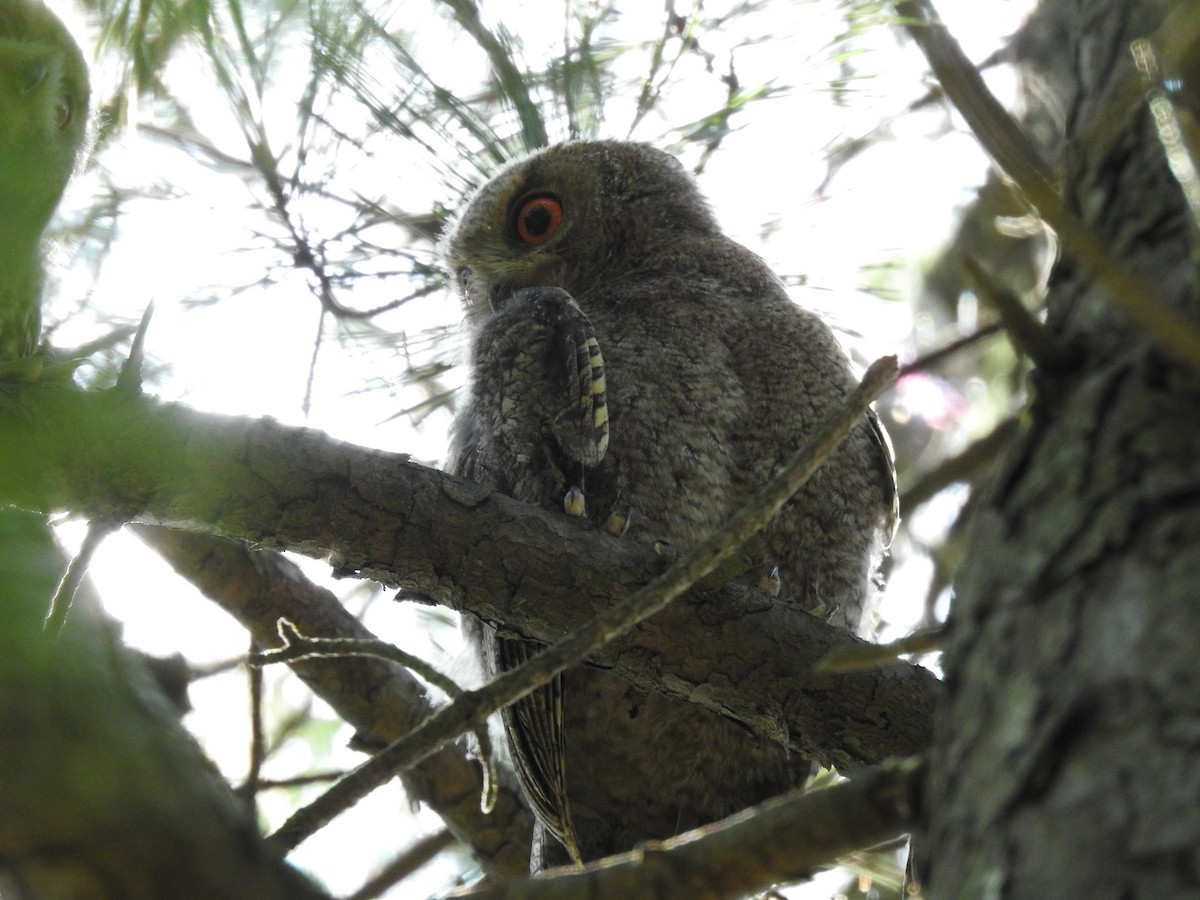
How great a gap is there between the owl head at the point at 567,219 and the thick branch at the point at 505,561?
1750mm

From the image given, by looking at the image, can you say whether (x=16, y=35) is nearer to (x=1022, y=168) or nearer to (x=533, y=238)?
(x=533, y=238)

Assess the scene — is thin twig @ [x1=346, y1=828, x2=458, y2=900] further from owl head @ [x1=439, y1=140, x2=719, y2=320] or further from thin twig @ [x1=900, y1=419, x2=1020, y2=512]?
thin twig @ [x1=900, y1=419, x2=1020, y2=512]

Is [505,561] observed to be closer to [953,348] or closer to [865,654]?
[865,654]

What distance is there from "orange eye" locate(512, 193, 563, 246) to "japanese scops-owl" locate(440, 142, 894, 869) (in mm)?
718

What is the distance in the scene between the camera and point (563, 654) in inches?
56.4

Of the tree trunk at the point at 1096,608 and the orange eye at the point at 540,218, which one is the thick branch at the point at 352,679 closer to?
the orange eye at the point at 540,218

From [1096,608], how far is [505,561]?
163cm

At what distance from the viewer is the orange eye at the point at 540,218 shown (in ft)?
13.9

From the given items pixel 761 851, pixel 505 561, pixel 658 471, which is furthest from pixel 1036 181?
pixel 658 471

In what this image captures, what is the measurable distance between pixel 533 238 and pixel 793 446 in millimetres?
1497

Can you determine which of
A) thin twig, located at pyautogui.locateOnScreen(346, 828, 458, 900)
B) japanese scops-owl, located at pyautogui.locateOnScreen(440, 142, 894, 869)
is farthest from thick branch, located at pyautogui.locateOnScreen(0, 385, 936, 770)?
thin twig, located at pyautogui.locateOnScreen(346, 828, 458, 900)

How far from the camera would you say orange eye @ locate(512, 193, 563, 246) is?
4227mm

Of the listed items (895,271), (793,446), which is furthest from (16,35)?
(895,271)

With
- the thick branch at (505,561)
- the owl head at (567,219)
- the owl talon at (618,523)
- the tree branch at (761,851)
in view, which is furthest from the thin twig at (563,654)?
the owl head at (567,219)
